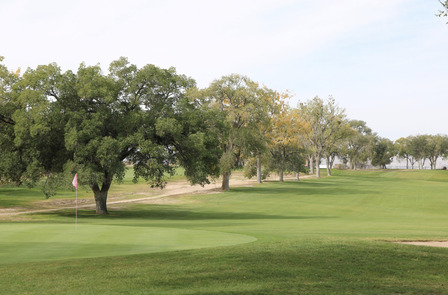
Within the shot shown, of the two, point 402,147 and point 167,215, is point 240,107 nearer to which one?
point 167,215

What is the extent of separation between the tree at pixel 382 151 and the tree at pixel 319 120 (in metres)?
65.0

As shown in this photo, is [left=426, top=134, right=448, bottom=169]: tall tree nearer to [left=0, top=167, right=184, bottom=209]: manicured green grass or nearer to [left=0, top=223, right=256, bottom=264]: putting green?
[left=0, top=167, right=184, bottom=209]: manicured green grass

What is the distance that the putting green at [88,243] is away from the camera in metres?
12.4

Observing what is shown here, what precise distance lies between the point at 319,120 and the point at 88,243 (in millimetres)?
80132

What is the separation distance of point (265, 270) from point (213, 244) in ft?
14.0

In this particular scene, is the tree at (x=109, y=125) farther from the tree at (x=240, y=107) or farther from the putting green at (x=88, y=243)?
the tree at (x=240, y=107)

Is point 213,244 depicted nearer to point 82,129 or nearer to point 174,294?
point 174,294

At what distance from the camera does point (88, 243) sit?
47.2ft

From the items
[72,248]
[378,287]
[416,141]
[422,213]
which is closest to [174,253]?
[72,248]

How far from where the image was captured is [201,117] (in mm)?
35062

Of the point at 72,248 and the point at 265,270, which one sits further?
the point at 72,248

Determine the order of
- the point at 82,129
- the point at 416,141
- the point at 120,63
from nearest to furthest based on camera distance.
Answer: the point at 82,129 → the point at 120,63 → the point at 416,141

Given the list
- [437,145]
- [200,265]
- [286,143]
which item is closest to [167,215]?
[200,265]

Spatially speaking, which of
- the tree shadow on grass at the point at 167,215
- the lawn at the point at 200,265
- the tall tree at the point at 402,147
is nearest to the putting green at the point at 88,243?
the lawn at the point at 200,265
